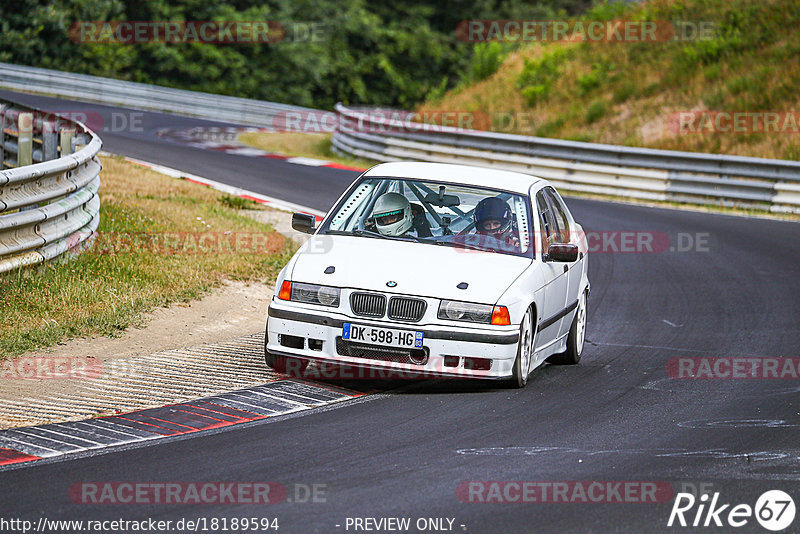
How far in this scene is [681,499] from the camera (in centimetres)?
587

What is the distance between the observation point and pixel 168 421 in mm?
7043

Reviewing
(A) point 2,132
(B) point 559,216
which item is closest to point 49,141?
(A) point 2,132

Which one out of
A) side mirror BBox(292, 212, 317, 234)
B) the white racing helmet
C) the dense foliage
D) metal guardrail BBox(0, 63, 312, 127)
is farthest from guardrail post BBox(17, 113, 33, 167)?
the dense foliage

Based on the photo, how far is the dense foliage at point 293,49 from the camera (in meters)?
42.3

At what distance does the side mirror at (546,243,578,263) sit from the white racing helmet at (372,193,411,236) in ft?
3.81

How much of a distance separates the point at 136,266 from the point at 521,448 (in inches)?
238

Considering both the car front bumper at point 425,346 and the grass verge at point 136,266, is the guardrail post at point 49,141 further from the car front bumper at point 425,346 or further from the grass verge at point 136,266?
the car front bumper at point 425,346

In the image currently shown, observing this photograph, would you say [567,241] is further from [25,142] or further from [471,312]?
[25,142]

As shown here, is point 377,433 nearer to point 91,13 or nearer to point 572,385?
point 572,385

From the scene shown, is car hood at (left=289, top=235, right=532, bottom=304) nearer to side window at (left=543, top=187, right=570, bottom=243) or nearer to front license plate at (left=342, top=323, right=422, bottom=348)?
front license plate at (left=342, top=323, right=422, bottom=348)

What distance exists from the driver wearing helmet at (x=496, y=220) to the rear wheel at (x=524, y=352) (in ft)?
2.60

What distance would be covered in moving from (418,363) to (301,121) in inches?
1174

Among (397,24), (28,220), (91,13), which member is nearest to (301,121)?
(91,13)

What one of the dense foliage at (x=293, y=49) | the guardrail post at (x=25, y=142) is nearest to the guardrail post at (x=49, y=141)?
the guardrail post at (x=25, y=142)
